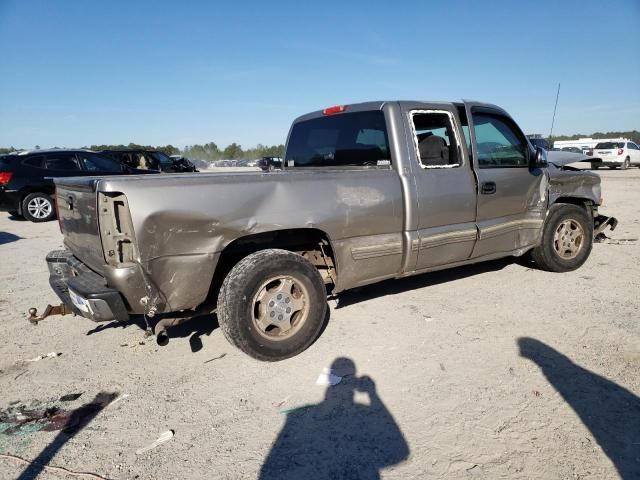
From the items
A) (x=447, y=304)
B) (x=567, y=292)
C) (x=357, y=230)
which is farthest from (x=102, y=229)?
(x=567, y=292)

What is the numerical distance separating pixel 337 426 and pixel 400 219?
6.03 ft

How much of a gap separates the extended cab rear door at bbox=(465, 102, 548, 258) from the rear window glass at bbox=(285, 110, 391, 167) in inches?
41.6

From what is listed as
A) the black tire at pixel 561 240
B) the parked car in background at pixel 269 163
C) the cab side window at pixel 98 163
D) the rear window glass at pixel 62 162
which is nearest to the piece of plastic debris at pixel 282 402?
the parked car in background at pixel 269 163

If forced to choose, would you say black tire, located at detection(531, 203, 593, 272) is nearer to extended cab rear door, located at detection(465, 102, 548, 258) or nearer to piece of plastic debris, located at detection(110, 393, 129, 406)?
extended cab rear door, located at detection(465, 102, 548, 258)

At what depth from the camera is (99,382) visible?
9.90ft

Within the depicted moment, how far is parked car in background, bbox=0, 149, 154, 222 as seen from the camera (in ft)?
31.8

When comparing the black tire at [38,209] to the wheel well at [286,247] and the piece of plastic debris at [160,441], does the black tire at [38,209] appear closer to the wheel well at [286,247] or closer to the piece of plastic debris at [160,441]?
the wheel well at [286,247]

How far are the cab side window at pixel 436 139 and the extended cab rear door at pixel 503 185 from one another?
24 cm

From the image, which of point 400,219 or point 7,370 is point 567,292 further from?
point 7,370

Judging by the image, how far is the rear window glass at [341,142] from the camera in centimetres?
384

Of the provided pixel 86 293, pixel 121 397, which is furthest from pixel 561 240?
pixel 86 293

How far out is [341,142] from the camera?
419 cm

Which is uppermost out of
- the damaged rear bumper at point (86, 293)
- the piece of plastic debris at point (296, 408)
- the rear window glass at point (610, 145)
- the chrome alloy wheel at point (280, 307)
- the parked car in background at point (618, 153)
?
the rear window glass at point (610, 145)

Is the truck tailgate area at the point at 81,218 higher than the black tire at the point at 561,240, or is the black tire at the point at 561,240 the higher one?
the truck tailgate area at the point at 81,218
